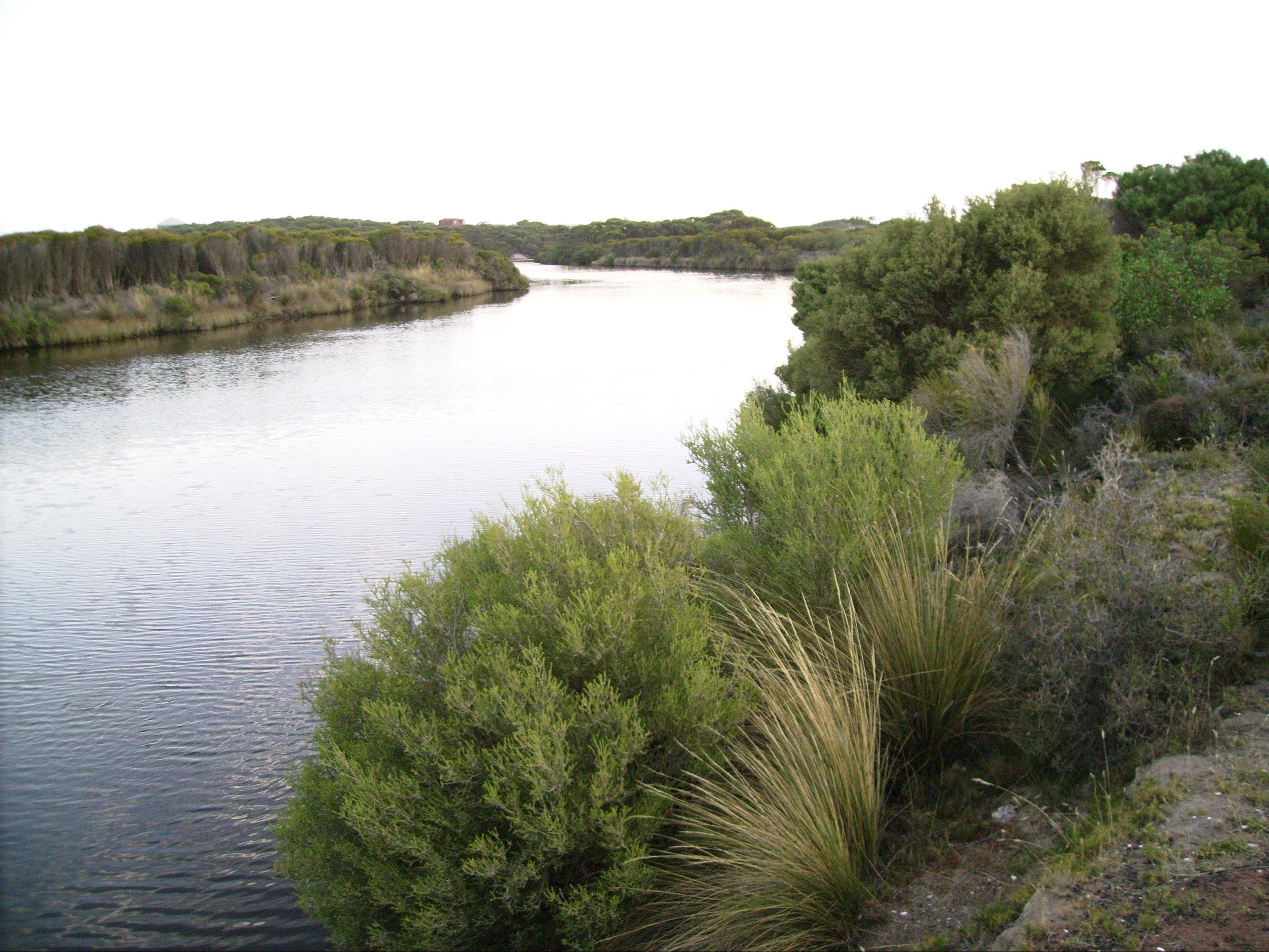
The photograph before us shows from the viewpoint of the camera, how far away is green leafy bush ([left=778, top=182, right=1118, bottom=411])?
862 cm

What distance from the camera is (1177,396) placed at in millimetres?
7387

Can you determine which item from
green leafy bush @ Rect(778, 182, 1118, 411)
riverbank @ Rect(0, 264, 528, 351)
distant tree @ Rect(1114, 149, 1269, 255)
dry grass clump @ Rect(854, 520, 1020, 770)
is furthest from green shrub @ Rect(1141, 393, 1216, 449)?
riverbank @ Rect(0, 264, 528, 351)

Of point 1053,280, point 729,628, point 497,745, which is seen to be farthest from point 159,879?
point 1053,280

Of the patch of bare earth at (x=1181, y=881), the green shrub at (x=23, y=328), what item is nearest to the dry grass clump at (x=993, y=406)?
the patch of bare earth at (x=1181, y=881)

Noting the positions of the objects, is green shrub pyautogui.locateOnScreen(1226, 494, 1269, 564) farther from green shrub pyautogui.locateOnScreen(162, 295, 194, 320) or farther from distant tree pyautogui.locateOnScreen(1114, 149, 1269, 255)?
green shrub pyautogui.locateOnScreen(162, 295, 194, 320)

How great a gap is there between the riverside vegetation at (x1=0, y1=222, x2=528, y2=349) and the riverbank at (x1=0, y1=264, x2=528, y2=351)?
0.03 metres

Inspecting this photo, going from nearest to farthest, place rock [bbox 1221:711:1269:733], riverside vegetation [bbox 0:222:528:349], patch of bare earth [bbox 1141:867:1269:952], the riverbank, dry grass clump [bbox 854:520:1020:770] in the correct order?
patch of bare earth [bbox 1141:867:1269:952] → rock [bbox 1221:711:1269:733] → dry grass clump [bbox 854:520:1020:770] → the riverbank → riverside vegetation [bbox 0:222:528:349]

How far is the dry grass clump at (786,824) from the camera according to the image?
2.88 m

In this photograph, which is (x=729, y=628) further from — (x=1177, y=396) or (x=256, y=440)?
(x=256, y=440)

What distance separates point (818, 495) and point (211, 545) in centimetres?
663

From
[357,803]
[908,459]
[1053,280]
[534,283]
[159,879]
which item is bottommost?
[159,879]

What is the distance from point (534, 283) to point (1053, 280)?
43.7m

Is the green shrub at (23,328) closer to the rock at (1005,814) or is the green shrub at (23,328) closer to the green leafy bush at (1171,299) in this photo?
the green leafy bush at (1171,299)

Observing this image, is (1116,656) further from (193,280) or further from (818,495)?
(193,280)
